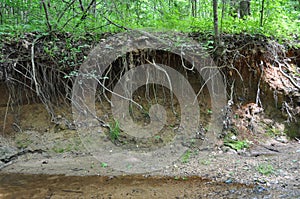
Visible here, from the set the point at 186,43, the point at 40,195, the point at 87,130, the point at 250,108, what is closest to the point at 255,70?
the point at 250,108

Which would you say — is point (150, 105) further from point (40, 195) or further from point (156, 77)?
point (40, 195)

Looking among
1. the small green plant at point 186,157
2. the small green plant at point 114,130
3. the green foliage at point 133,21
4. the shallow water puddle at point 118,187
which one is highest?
the green foliage at point 133,21

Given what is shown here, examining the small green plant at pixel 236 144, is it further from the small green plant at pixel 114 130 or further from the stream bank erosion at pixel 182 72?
the small green plant at pixel 114 130

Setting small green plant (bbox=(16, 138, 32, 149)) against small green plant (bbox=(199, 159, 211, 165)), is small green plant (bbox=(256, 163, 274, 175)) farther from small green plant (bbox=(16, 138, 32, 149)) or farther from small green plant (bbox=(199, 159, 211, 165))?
small green plant (bbox=(16, 138, 32, 149))

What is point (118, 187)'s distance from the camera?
381 cm

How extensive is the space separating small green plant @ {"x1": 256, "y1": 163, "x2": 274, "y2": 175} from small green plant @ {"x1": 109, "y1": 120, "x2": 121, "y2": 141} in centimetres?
263

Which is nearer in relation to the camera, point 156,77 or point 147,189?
point 147,189

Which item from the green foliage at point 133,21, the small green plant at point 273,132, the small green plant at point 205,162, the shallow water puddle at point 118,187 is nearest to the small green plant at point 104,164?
the shallow water puddle at point 118,187

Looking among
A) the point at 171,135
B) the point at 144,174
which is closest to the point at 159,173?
the point at 144,174

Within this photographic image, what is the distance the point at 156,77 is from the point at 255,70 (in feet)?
7.28

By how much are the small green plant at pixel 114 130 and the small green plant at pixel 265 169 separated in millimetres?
2632

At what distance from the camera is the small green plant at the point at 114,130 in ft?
17.8

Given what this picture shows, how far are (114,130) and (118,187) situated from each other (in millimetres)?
1819

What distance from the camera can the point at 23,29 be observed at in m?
5.74
